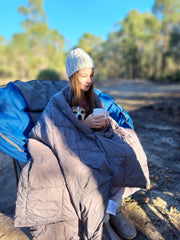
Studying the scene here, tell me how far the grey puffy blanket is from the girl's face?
0.30m

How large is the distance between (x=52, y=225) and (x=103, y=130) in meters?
0.84

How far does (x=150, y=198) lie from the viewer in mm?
1885

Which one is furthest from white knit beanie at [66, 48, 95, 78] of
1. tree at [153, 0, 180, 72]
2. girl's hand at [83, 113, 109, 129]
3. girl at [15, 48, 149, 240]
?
tree at [153, 0, 180, 72]

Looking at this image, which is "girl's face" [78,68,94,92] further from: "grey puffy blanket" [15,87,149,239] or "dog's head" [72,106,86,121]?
"grey puffy blanket" [15,87,149,239]

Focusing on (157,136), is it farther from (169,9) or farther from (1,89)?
(169,9)

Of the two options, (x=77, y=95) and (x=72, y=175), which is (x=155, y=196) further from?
(x=77, y=95)

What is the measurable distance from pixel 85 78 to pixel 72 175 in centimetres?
88

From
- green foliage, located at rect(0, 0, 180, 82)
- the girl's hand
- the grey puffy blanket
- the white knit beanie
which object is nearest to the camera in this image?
the grey puffy blanket

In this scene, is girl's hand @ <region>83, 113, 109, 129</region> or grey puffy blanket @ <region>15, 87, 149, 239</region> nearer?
grey puffy blanket @ <region>15, 87, 149, 239</region>

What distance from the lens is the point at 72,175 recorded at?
1233 mm

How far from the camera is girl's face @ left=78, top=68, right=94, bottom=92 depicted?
1605 millimetres

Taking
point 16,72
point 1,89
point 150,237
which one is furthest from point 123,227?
point 16,72

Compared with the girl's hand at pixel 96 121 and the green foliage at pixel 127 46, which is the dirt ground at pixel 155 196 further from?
the green foliage at pixel 127 46

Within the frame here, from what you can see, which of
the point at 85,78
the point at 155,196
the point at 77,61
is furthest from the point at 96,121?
the point at 155,196
